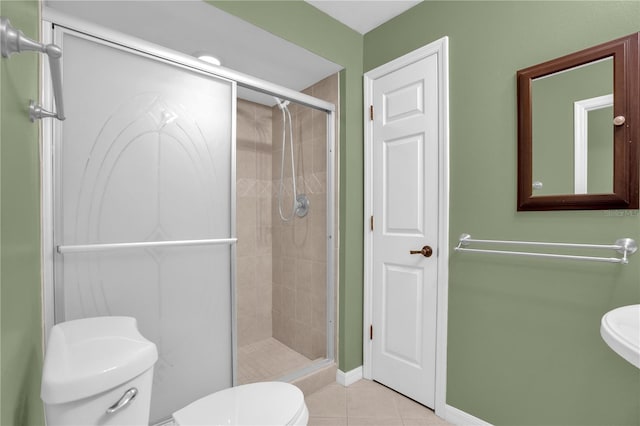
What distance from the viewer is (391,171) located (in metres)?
2.04

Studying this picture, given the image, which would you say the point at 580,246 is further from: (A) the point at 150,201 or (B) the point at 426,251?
(A) the point at 150,201

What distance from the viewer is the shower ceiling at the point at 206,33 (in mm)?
1484

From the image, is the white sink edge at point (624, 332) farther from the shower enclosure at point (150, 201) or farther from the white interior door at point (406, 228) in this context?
the shower enclosure at point (150, 201)

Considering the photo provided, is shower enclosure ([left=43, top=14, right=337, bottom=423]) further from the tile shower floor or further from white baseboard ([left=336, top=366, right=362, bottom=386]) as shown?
white baseboard ([left=336, top=366, right=362, bottom=386])

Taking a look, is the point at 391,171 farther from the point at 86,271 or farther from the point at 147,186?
the point at 86,271

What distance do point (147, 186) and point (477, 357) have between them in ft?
6.12

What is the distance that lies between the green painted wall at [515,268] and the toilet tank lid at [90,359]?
1.54 m

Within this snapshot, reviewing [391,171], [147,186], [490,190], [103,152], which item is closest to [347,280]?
[391,171]

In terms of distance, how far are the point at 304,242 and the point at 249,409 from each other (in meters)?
1.57

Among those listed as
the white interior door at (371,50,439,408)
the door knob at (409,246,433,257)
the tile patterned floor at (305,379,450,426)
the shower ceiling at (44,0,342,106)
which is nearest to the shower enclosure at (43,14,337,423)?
the shower ceiling at (44,0,342,106)

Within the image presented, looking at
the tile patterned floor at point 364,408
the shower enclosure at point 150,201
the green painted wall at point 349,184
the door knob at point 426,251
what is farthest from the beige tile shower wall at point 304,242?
the door knob at point 426,251

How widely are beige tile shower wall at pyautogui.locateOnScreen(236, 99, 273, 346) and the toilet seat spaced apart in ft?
5.46

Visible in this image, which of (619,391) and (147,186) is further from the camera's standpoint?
(147,186)

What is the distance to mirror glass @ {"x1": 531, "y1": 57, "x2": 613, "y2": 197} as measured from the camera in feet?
4.15
